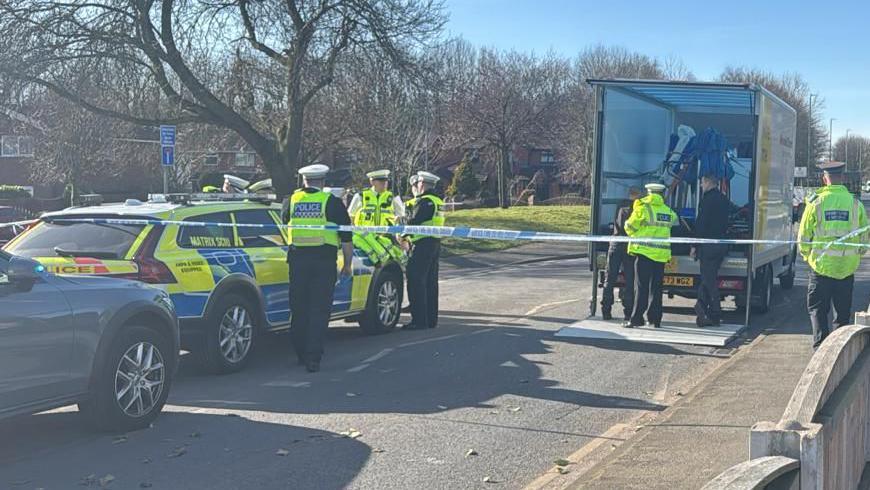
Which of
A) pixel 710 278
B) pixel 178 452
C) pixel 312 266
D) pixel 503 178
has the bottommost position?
pixel 178 452

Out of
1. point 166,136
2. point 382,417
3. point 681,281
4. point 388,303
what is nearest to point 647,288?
point 681,281

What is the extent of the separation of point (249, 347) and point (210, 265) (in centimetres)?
93

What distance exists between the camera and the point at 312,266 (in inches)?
350

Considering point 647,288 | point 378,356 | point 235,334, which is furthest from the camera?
point 647,288

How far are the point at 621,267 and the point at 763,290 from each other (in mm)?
2374

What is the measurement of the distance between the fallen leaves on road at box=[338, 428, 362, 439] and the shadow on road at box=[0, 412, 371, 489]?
0.06 meters

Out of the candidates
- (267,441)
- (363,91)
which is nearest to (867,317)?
(267,441)

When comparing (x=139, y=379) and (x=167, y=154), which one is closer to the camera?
(x=139, y=379)

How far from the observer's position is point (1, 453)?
5977 millimetres

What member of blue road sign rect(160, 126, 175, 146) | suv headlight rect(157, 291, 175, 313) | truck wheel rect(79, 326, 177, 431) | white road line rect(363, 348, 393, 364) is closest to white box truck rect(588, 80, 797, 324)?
white road line rect(363, 348, 393, 364)

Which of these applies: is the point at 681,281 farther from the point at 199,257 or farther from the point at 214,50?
the point at 214,50

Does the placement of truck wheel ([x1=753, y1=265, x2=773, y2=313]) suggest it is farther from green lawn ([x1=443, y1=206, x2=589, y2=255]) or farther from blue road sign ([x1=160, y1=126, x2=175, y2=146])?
green lawn ([x1=443, y1=206, x2=589, y2=255])

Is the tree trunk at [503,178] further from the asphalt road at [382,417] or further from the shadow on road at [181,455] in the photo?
the shadow on road at [181,455]

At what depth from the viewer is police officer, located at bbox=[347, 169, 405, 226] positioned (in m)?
12.1
